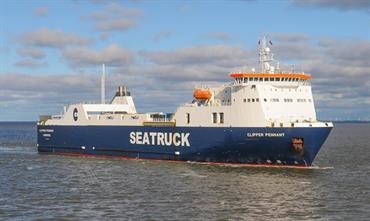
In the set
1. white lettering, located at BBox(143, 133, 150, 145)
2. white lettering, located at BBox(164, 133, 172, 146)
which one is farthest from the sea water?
white lettering, located at BBox(143, 133, 150, 145)

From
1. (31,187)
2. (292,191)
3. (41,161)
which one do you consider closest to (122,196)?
(31,187)

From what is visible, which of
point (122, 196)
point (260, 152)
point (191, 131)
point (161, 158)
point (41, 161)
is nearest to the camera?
point (122, 196)

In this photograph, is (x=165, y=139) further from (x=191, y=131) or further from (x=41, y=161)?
(x=41, y=161)

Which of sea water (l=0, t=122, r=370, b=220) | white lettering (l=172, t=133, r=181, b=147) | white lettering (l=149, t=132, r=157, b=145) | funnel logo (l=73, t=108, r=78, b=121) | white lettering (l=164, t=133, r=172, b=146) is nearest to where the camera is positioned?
sea water (l=0, t=122, r=370, b=220)

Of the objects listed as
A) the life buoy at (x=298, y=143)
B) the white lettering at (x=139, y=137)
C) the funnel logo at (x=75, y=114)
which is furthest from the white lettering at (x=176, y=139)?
the funnel logo at (x=75, y=114)

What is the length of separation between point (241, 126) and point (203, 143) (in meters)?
3.78

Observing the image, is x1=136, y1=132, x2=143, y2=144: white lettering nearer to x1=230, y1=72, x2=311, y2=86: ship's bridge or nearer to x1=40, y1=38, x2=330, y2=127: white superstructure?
x1=40, y1=38, x2=330, y2=127: white superstructure

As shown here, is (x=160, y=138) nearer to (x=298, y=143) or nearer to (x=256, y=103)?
(x=256, y=103)

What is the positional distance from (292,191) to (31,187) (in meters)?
15.3

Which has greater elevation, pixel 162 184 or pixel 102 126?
pixel 102 126

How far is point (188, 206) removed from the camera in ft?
87.0

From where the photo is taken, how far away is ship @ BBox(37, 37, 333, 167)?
132 feet

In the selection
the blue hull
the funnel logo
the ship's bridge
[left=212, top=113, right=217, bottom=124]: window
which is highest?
the ship's bridge

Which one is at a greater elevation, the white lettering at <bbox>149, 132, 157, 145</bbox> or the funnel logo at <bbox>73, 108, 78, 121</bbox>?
the funnel logo at <bbox>73, 108, 78, 121</bbox>
